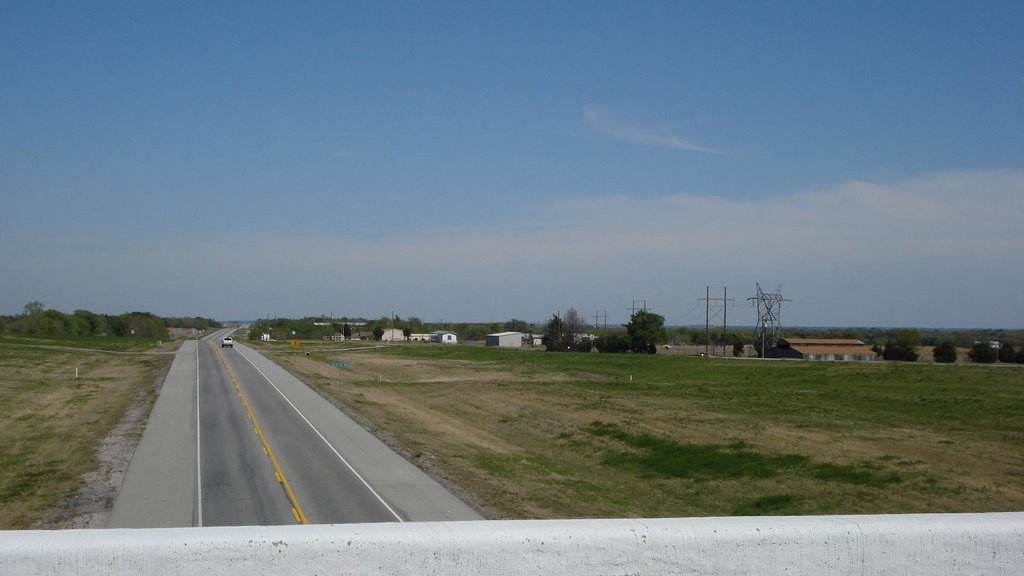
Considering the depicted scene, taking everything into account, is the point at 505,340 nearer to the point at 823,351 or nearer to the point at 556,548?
the point at 823,351

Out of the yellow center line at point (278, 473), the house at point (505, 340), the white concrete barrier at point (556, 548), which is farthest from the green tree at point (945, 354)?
the white concrete barrier at point (556, 548)

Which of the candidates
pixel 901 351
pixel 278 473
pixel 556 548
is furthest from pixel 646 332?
pixel 556 548

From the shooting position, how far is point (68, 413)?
47.0 metres

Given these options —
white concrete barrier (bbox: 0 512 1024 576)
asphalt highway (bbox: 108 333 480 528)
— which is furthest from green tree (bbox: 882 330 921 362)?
white concrete barrier (bbox: 0 512 1024 576)

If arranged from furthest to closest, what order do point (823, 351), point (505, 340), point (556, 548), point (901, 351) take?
point (505, 340) < point (823, 351) < point (901, 351) < point (556, 548)

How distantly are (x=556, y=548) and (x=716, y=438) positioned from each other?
129 feet

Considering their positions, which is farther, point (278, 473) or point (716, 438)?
point (716, 438)

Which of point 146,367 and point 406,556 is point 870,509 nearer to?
point 406,556

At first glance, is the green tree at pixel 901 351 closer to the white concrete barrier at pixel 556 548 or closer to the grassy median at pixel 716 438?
the grassy median at pixel 716 438

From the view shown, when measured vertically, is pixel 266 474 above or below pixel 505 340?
below

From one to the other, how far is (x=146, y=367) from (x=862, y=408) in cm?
6688

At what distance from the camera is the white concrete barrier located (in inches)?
152

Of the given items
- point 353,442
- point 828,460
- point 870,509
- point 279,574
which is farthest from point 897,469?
point 279,574

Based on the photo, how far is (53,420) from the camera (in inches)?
1736
